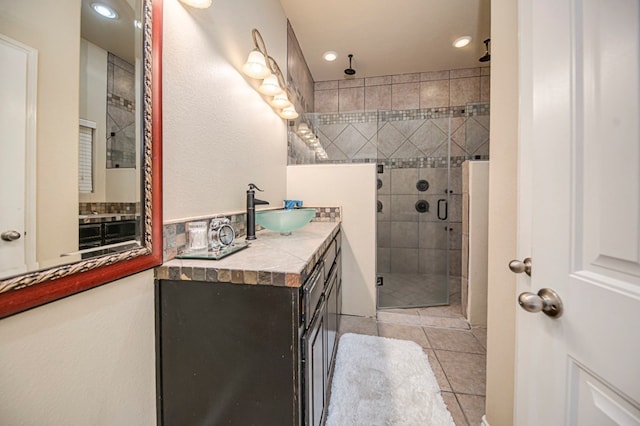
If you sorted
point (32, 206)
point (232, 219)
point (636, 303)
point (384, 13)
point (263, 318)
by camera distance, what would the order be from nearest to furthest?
point (636, 303) → point (32, 206) → point (263, 318) → point (232, 219) → point (384, 13)

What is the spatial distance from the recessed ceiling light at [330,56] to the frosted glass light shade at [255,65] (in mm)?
1705

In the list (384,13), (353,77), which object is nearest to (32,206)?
(384,13)

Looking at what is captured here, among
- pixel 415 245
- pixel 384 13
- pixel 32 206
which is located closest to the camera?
pixel 32 206

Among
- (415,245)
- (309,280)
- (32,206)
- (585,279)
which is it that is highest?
(32,206)

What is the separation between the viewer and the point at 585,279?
0.47 meters

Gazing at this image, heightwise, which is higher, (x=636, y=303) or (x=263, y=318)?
(x=636, y=303)

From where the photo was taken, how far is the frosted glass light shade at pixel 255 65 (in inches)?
54.3

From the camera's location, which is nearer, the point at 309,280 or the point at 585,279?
the point at 585,279

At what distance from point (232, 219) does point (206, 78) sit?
69 cm

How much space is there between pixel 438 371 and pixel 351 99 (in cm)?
328

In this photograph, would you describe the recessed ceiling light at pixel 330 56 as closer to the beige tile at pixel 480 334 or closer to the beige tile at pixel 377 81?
the beige tile at pixel 377 81

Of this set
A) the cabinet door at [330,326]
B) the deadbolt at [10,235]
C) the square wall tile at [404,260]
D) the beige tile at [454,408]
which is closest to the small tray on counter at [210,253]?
the deadbolt at [10,235]

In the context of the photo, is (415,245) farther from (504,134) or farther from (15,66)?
(15,66)

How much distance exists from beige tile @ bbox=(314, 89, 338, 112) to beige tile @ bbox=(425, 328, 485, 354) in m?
3.00
